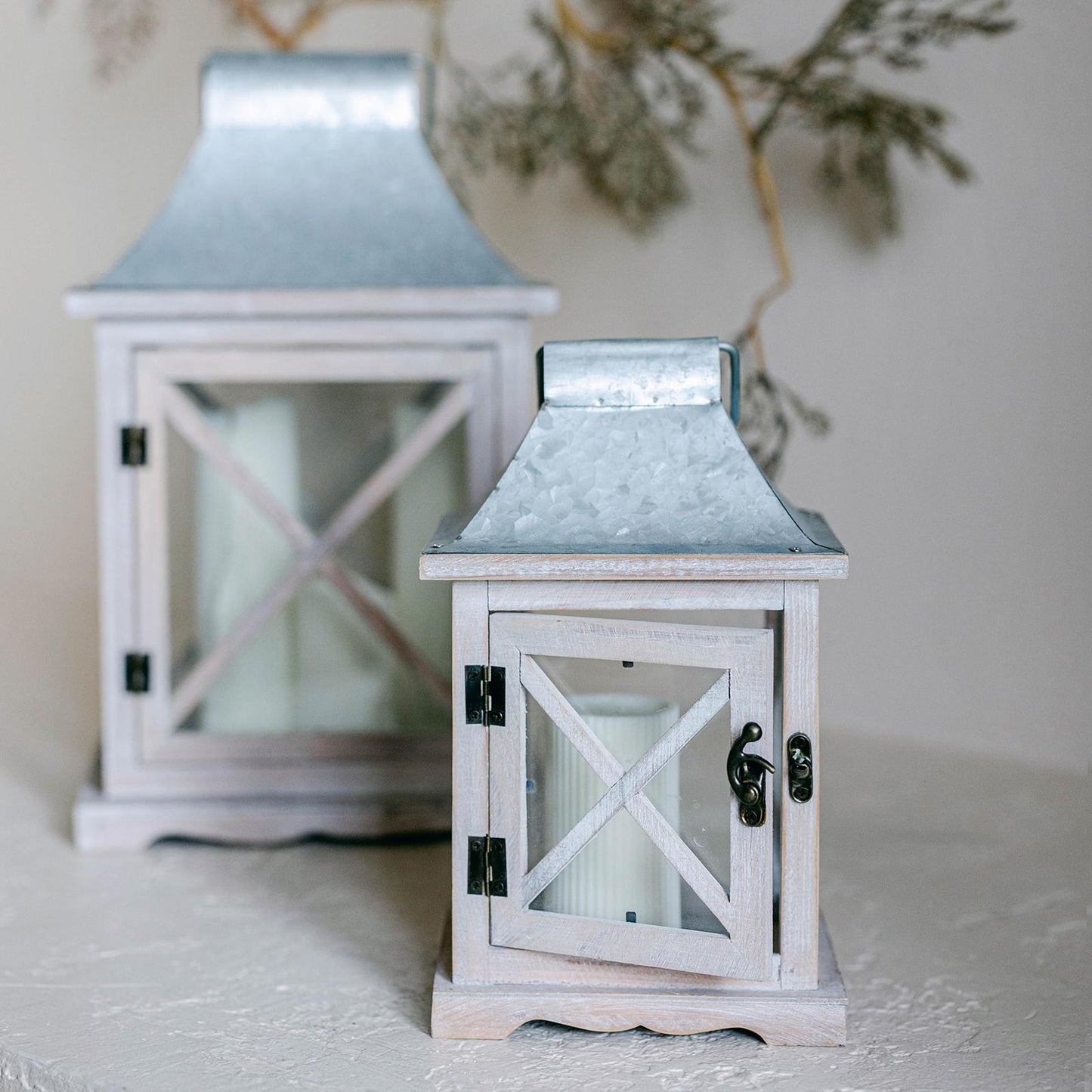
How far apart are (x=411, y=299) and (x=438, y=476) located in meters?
0.15

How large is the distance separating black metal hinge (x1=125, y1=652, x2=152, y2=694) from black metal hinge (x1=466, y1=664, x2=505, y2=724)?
0.42 m

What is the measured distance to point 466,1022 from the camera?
822 mm

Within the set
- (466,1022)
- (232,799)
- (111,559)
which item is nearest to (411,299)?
(111,559)

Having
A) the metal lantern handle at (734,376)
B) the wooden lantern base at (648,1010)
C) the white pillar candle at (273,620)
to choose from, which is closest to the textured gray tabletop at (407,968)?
the wooden lantern base at (648,1010)

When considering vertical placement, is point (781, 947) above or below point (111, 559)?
below

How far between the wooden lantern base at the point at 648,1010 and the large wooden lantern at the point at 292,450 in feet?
1.12

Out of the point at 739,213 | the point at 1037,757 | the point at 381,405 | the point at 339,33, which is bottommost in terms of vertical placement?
the point at 1037,757

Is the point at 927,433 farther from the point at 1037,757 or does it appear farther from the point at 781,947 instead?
the point at 781,947

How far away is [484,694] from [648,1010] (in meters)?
0.21

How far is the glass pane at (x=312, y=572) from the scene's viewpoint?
1.12 m

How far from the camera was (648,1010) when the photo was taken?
0.81 m

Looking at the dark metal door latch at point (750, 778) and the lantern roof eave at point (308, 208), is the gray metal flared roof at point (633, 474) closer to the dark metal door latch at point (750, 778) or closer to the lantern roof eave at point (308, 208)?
the dark metal door latch at point (750, 778)

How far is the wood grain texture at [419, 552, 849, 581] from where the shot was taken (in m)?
0.78

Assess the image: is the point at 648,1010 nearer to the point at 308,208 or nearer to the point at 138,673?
the point at 138,673
